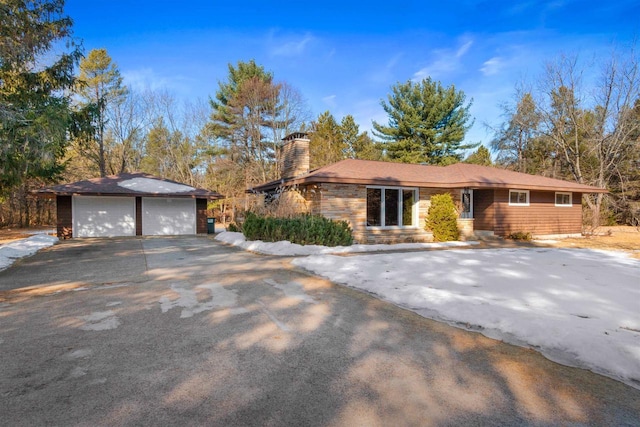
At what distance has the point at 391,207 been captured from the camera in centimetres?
1349

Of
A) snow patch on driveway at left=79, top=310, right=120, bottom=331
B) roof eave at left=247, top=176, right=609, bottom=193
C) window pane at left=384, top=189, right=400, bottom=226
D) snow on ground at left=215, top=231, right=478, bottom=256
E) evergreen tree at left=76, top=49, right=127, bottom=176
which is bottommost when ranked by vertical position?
snow patch on driveway at left=79, top=310, right=120, bottom=331

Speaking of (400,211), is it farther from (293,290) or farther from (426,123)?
(426,123)

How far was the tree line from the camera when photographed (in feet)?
63.5

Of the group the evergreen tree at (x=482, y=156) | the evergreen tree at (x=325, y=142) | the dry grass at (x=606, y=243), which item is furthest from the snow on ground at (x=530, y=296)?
the evergreen tree at (x=482, y=156)

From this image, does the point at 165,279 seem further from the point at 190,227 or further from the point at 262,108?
the point at 262,108

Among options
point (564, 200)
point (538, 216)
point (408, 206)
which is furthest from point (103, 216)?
point (564, 200)

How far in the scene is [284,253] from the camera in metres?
9.76

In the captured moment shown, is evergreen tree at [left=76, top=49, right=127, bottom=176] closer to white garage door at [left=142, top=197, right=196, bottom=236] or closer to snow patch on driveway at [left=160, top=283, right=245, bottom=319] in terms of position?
white garage door at [left=142, top=197, right=196, bottom=236]

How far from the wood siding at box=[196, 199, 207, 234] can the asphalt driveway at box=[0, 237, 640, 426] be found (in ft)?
42.5

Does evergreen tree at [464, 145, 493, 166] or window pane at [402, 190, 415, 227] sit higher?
evergreen tree at [464, 145, 493, 166]

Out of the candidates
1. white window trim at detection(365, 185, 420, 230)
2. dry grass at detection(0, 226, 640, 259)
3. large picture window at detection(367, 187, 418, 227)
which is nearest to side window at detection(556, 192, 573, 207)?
dry grass at detection(0, 226, 640, 259)

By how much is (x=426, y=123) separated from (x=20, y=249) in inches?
991

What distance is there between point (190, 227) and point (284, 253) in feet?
32.6

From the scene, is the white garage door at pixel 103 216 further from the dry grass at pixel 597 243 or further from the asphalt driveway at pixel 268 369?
the asphalt driveway at pixel 268 369
